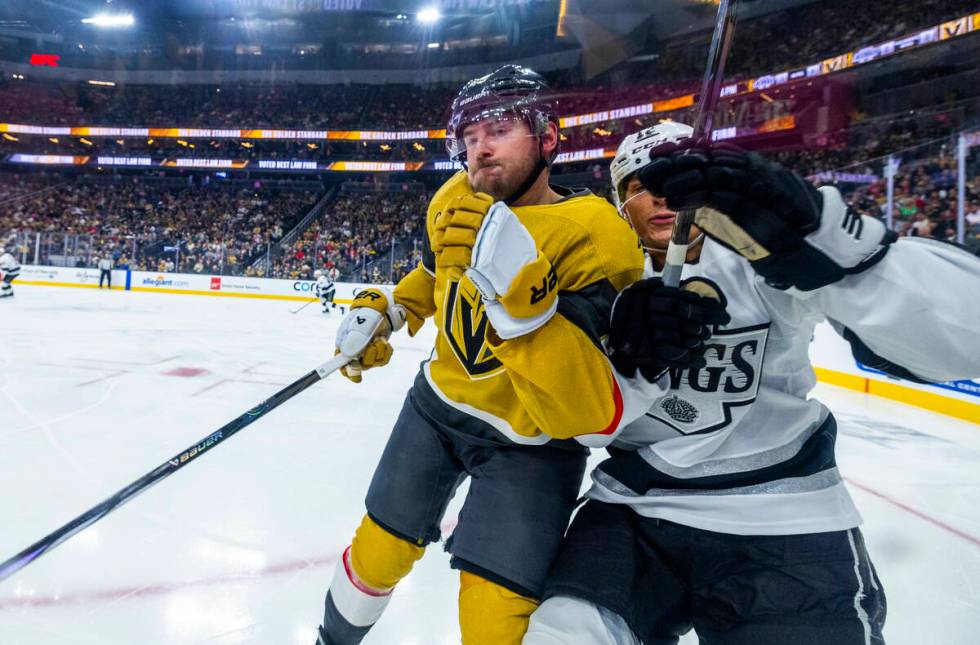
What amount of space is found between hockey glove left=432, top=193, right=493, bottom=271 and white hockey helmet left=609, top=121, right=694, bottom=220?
0.48 m

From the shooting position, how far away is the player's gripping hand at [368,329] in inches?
67.7

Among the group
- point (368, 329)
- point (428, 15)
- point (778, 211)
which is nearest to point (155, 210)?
point (428, 15)

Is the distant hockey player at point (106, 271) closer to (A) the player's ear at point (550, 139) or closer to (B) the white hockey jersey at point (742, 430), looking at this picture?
(A) the player's ear at point (550, 139)

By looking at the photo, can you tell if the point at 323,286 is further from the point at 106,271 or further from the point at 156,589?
the point at 156,589

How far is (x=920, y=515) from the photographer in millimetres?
2490

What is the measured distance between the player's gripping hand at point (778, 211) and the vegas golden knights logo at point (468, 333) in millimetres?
510

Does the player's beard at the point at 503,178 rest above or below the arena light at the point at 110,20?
below

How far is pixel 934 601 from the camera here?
1.82 m

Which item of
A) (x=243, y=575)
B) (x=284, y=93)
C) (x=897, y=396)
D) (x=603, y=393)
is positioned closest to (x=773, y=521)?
(x=603, y=393)

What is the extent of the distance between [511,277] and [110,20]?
30971 millimetres

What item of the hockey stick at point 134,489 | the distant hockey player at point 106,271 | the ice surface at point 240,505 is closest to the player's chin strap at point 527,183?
the hockey stick at point 134,489

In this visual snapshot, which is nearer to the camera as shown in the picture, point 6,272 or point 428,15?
point 6,272

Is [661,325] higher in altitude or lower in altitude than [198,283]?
higher

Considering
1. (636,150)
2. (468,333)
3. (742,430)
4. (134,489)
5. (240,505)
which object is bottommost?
(240,505)
